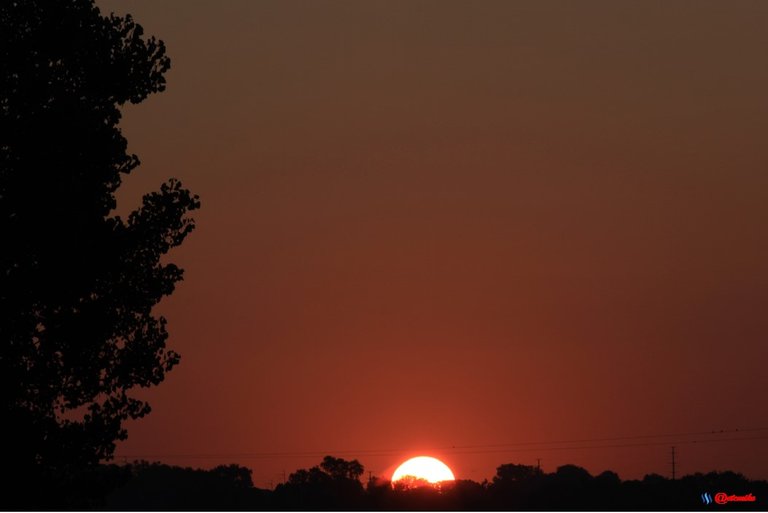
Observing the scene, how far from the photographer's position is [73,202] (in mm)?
39469

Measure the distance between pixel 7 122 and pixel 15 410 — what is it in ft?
25.0

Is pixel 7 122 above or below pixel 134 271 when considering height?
above

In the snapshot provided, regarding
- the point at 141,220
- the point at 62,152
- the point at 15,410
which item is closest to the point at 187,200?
the point at 141,220

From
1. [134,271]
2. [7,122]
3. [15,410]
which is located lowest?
[15,410]

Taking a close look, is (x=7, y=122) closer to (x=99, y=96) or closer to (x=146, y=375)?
(x=99, y=96)

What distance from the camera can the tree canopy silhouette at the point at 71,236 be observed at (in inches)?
1538

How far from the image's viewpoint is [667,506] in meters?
177

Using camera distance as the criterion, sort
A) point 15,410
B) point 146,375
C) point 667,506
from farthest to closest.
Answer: point 667,506, point 146,375, point 15,410

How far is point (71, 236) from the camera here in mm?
39375

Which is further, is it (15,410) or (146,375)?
(146,375)

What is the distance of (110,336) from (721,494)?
495 feet

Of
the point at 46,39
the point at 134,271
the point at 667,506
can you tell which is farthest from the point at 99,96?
the point at 667,506

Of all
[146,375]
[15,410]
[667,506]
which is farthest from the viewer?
[667,506]

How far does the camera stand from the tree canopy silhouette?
128 feet
